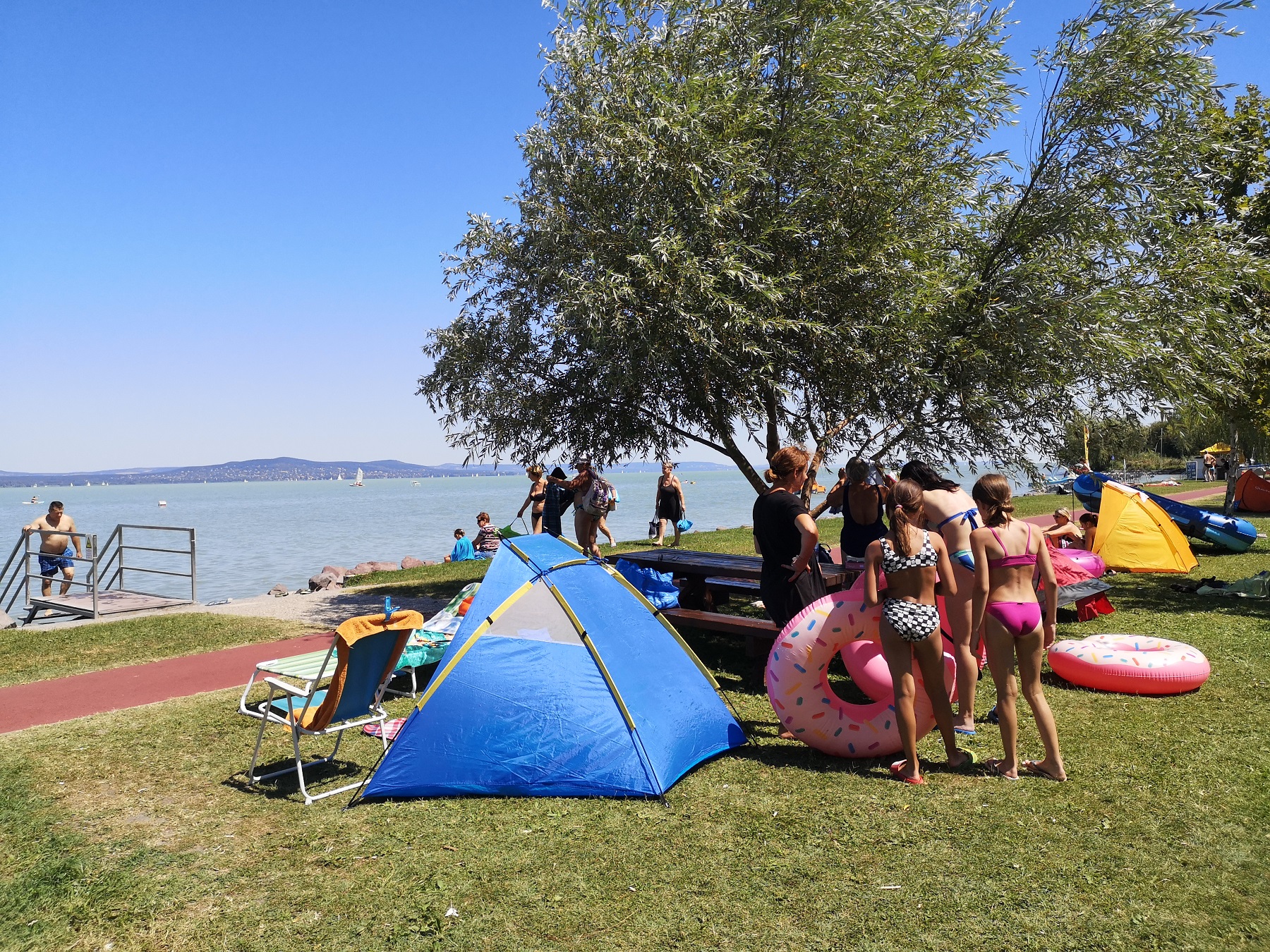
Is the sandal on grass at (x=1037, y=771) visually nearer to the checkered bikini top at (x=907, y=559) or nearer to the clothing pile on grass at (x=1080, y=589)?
the checkered bikini top at (x=907, y=559)

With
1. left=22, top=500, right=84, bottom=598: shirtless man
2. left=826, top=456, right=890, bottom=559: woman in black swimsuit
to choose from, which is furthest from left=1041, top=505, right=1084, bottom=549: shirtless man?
left=22, top=500, right=84, bottom=598: shirtless man

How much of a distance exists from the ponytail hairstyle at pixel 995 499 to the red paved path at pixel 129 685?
6.95m

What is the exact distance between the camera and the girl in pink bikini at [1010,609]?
17.0 feet

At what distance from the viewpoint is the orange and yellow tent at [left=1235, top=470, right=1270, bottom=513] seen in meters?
23.1

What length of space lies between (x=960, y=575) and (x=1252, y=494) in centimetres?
2220

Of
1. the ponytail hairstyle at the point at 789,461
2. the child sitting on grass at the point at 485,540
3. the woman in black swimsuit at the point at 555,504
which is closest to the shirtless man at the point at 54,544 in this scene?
the child sitting on grass at the point at 485,540

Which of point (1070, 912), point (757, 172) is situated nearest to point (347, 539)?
point (757, 172)

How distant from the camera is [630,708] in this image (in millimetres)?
5375

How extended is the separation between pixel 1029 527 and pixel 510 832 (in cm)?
351

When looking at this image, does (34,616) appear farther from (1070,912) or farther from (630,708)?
(1070,912)

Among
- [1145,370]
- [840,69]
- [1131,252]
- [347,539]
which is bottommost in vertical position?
[347,539]

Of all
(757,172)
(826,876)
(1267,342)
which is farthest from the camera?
(1267,342)

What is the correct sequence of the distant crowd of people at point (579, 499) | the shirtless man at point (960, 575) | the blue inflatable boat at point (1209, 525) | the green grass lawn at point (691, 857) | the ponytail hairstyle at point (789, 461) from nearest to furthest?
the green grass lawn at point (691, 857)
the shirtless man at point (960, 575)
the ponytail hairstyle at point (789, 461)
the distant crowd of people at point (579, 499)
the blue inflatable boat at point (1209, 525)

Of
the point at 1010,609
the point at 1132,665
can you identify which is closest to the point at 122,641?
the point at 1010,609
